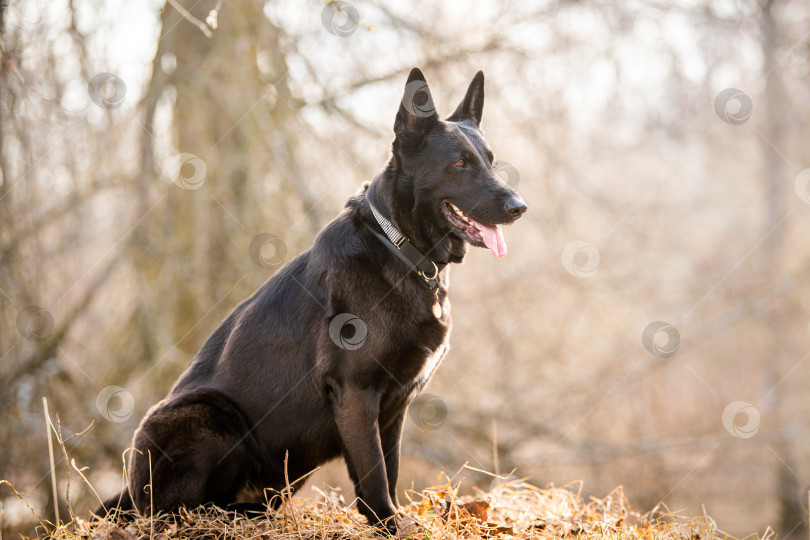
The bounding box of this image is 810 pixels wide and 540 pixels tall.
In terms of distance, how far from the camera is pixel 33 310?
5344 mm

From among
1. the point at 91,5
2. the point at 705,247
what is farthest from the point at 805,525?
the point at 91,5

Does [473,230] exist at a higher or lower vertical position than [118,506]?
higher

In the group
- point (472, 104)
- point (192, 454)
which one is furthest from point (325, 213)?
point (192, 454)

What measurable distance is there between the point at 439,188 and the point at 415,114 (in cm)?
35

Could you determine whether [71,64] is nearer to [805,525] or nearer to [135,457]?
[135,457]

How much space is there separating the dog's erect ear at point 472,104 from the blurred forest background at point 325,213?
1.01 metres

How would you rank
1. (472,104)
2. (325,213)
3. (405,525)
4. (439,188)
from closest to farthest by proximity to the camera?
(405,525) < (439,188) < (472,104) < (325,213)

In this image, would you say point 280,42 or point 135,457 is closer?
point 135,457

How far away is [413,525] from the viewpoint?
2627 mm

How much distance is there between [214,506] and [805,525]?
11.8m

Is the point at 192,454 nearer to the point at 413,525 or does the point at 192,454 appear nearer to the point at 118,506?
the point at 118,506

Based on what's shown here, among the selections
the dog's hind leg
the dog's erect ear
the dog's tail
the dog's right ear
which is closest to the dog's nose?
the dog's right ear

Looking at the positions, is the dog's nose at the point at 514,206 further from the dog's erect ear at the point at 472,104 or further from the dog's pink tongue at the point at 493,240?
the dog's erect ear at the point at 472,104

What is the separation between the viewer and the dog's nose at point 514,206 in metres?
2.91
